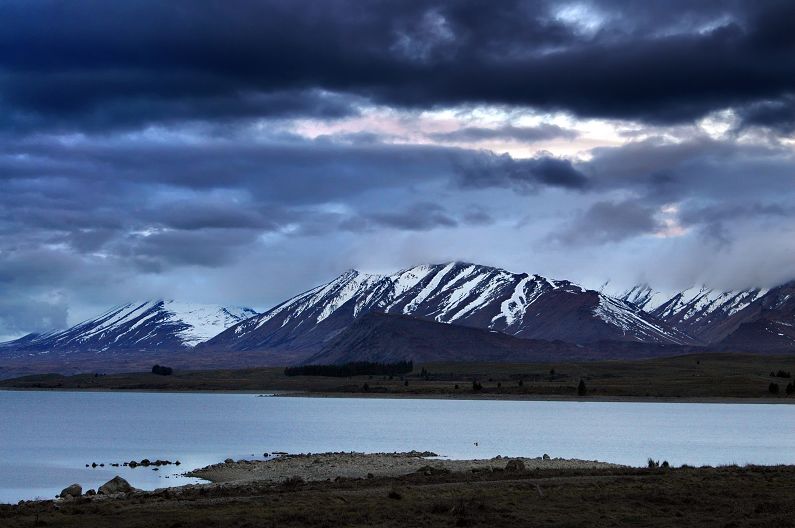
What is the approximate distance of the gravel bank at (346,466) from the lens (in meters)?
61.9

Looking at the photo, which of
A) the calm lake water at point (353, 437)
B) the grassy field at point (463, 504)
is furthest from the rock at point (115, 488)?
the calm lake water at point (353, 437)

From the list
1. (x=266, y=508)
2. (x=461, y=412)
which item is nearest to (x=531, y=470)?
(x=266, y=508)

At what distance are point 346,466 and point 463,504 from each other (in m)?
28.8

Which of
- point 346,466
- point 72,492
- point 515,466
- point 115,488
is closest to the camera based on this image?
point 72,492

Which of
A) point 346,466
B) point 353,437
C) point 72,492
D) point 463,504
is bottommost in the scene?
point 72,492

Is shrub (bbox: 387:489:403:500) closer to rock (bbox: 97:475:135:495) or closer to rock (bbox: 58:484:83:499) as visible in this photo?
rock (bbox: 97:475:135:495)

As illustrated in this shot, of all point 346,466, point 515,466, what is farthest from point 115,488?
point 515,466

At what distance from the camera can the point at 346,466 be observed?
6819 centimetres

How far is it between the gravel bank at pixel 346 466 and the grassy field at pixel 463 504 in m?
8.73

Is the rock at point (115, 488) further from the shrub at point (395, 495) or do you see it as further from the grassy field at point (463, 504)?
the shrub at point (395, 495)

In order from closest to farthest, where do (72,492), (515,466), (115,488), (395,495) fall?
(395,495) < (72,492) < (115,488) < (515,466)

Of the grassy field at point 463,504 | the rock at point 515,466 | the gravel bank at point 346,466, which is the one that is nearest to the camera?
the grassy field at point 463,504

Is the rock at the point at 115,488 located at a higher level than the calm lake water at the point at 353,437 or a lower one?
lower

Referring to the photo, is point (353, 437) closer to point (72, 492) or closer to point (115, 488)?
point (115, 488)
